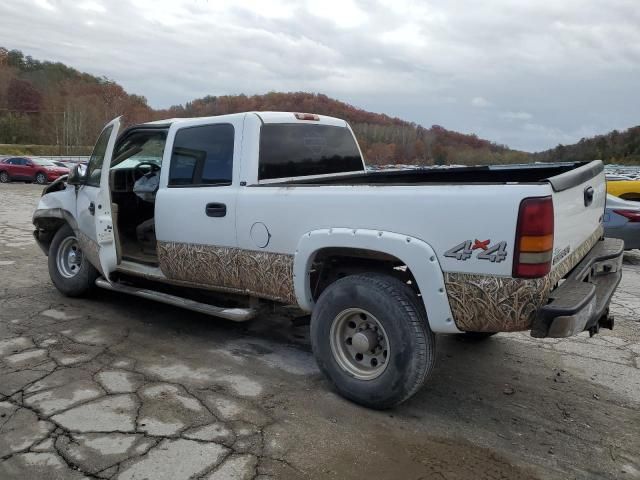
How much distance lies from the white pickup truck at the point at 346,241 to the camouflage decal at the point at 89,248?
0.02m

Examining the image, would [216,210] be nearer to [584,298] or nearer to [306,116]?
[306,116]

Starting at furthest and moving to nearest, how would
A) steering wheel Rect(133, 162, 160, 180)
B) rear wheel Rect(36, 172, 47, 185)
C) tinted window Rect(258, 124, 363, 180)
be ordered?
rear wheel Rect(36, 172, 47, 185)
steering wheel Rect(133, 162, 160, 180)
tinted window Rect(258, 124, 363, 180)

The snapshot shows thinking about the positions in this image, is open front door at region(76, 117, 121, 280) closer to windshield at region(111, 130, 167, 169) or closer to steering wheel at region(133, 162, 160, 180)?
windshield at region(111, 130, 167, 169)

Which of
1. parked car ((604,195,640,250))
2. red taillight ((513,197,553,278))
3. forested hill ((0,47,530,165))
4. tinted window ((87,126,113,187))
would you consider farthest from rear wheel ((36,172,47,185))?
red taillight ((513,197,553,278))

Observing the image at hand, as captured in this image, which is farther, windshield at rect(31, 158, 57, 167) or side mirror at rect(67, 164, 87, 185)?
windshield at rect(31, 158, 57, 167)

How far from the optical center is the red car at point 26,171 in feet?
94.2

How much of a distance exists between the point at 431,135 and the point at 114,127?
33661 mm

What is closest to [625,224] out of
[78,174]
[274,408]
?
[274,408]

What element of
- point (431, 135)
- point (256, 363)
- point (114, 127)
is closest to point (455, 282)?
point (256, 363)

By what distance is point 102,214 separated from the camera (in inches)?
201

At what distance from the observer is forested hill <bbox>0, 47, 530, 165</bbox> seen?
55.6 ft

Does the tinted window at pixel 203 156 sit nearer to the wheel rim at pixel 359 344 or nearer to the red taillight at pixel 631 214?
the wheel rim at pixel 359 344

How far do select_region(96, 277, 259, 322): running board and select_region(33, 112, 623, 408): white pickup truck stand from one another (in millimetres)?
17

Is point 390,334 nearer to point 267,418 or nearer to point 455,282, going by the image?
point 455,282
